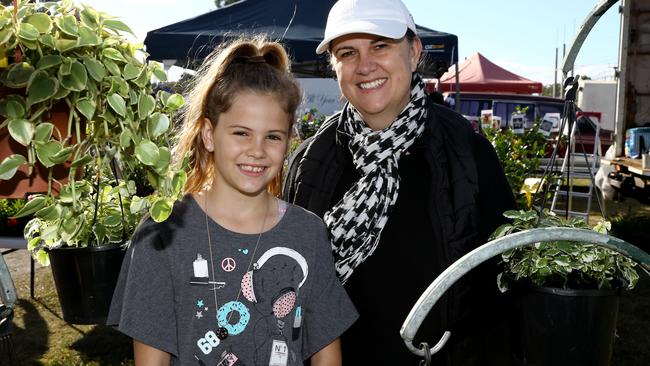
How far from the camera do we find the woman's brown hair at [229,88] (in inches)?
59.5

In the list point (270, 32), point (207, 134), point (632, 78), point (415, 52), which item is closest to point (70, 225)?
point (207, 134)

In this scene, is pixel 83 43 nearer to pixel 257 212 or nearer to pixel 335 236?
pixel 257 212

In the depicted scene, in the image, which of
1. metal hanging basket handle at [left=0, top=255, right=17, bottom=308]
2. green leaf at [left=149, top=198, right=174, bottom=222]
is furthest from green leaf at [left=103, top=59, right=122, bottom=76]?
metal hanging basket handle at [left=0, top=255, right=17, bottom=308]

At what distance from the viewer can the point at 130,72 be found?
98 centimetres

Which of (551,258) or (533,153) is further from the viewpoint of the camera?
(533,153)

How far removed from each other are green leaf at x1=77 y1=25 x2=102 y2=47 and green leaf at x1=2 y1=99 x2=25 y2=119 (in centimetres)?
13

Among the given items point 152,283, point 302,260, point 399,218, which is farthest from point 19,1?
point 399,218

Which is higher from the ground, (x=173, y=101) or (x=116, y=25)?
(x=116, y=25)

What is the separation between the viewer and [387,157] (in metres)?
1.88

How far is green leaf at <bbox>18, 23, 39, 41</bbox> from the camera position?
852mm

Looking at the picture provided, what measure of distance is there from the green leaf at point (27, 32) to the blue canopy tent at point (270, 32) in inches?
236

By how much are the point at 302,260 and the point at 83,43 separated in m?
0.77

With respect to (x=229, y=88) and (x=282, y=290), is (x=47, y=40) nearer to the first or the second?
(x=229, y=88)

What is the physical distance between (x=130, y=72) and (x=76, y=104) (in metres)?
0.10
